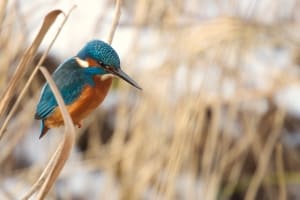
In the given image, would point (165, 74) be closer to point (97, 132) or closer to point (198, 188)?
point (97, 132)

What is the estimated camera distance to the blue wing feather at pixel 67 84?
0.27 metres

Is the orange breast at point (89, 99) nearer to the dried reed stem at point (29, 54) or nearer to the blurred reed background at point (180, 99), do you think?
the dried reed stem at point (29, 54)

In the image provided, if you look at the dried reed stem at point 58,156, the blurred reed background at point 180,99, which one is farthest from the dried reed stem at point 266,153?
the dried reed stem at point 58,156

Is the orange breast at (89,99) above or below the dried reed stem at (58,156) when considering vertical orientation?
above

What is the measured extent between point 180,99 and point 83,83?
4.58 ft

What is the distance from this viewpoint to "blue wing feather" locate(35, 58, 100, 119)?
0.88ft

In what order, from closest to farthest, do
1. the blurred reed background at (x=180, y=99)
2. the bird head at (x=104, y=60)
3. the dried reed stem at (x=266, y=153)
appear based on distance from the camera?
1. the bird head at (x=104, y=60)
2. the blurred reed background at (x=180, y=99)
3. the dried reed stem at (x=266, y=153)

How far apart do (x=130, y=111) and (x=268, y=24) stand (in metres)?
0.40

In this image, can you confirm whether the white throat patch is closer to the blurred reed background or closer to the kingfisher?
the kingfisher

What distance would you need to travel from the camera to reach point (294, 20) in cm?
203

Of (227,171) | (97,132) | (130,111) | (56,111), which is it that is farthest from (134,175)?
(56,111)

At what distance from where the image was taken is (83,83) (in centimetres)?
27

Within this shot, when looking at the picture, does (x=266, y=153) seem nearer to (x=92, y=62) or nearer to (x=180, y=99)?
(x=180, y=99)

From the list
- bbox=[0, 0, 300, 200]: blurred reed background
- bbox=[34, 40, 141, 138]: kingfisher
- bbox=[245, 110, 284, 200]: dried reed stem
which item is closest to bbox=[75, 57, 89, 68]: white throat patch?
bbox=[34, 40, 141, 138]: kingfisher
